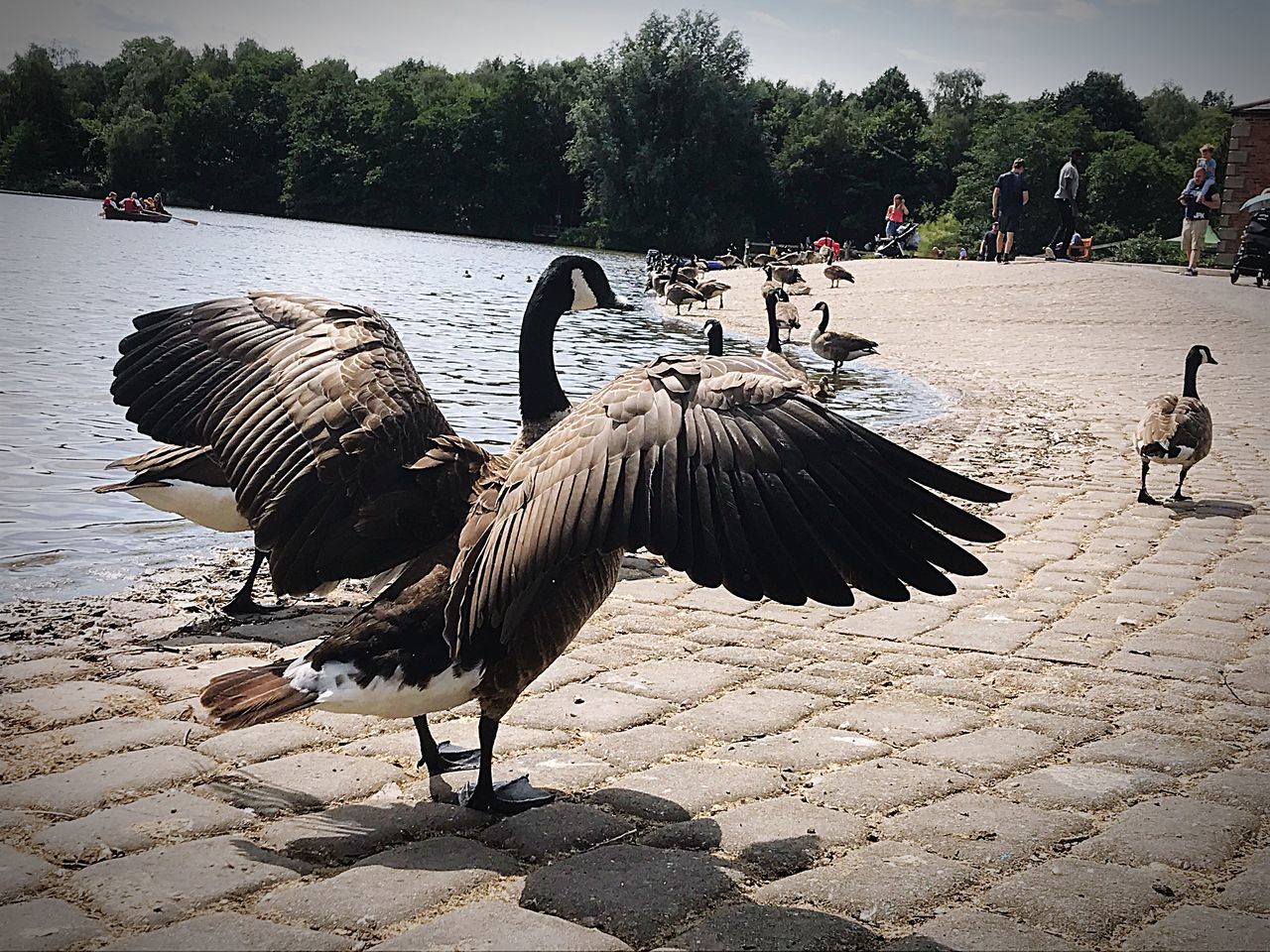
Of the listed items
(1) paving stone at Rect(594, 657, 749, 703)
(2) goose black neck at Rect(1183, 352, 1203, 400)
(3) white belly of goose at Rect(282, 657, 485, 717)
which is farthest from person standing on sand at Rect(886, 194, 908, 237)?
(3) white belly of goose at Rect(282, 657, 485, 717)

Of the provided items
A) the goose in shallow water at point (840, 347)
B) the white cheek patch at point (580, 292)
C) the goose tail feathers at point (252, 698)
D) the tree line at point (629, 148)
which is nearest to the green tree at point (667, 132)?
the tree line at point (629, 148)

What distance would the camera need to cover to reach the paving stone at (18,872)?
288 centimetres

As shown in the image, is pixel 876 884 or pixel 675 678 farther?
pixel 675 678

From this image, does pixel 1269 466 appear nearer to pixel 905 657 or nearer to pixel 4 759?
pixel 905 657

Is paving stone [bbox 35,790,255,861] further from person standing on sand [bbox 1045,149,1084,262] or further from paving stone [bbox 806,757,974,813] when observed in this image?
person standing on sand [bbox 1045,149,1084,262]

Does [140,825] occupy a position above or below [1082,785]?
below

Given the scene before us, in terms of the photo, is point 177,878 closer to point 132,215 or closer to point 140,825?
point 140,825

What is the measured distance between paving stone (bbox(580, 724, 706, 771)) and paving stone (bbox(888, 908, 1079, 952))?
131 cm

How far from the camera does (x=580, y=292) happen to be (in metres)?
5.78

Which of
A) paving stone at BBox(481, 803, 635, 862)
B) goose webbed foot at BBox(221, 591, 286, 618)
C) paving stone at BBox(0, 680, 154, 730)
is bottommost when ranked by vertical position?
goose webbed foot at BBox(221, 591, 286, 618)

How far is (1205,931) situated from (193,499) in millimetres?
4851

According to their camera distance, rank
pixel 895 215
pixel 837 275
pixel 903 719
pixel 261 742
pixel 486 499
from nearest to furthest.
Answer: pixel 486 499 → pixel 261 742 → pixel 903 719 → pixel 837 275 → pixel 895 215

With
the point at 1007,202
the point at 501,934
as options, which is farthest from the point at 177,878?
the point at 1007,202

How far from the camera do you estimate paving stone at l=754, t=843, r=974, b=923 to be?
2.90 m
